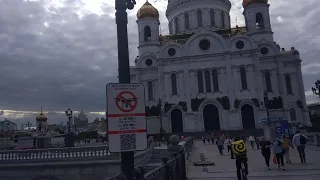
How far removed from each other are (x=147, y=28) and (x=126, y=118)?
52451 mm

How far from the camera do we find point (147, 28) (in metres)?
55.4

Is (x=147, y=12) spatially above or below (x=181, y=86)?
above

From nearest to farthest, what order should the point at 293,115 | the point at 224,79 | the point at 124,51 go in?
the point at 124,51 → the point at 224,79 → the point at 293,115

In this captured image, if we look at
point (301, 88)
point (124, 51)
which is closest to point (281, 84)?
point (301, 88)

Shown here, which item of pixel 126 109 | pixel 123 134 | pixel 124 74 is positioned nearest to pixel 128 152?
pixel 123 134

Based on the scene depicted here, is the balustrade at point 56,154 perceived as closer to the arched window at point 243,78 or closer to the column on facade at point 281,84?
the arched window at point 243,78

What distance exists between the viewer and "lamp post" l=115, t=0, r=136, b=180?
4414 millimetres

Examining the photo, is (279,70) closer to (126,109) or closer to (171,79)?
(171,79)

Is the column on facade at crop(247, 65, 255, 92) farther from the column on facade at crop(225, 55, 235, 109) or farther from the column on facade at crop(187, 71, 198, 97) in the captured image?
the column on facade at crop(187, 71, 198, 97)

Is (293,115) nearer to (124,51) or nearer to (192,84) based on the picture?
(192,84)

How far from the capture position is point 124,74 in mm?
4707

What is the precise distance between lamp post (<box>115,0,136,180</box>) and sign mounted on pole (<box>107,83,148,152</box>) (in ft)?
0.83

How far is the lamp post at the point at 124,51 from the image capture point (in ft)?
14.5

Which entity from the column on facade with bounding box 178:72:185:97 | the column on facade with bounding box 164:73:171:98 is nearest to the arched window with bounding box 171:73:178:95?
the column on facade with bounding box 164:73:171:98
